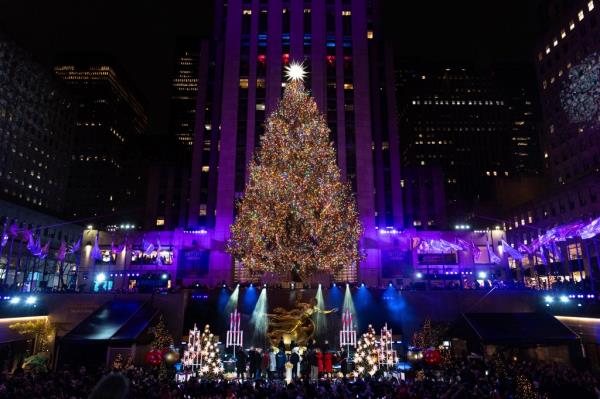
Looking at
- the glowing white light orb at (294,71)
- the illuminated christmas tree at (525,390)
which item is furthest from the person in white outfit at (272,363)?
the glowing white light orb at (294,71)

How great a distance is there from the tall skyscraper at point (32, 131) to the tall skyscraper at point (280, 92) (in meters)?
39.6

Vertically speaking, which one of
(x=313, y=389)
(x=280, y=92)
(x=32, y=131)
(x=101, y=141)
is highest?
(x=101, y=141)

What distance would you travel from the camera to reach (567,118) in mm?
75062

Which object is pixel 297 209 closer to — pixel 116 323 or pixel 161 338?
pixel 161 338

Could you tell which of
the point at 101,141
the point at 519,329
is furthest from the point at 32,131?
the point at 519,329

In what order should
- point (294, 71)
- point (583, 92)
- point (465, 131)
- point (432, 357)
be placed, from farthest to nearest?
1. point (465, 131)
2. point (583, 92)
3. point (294, 71)
4. point (432, 357)

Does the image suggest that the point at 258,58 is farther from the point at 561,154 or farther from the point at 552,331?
the point at 561,154

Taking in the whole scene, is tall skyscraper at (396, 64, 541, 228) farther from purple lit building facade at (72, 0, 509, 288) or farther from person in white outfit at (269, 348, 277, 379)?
person in white outfit at (269, 348, 277, 379)

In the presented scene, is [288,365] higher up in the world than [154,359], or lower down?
lower down

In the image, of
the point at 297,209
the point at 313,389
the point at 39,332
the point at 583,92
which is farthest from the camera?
the point at 583,92

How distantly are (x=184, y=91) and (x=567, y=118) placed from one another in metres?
138

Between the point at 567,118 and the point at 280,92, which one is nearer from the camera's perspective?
the point at 280,92

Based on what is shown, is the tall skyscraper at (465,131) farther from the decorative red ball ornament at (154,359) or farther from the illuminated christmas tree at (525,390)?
the decorative red ball ornament at (154,359)

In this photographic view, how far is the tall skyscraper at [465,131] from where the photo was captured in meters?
138
